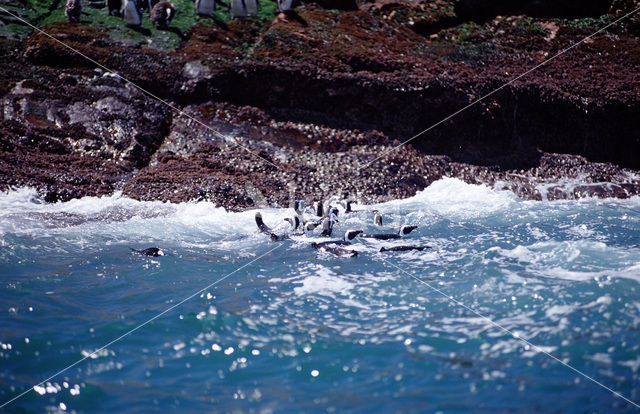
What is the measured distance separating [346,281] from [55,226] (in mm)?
5419

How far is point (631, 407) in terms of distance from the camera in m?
2.59

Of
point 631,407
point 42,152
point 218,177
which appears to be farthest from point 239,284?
point 42,152

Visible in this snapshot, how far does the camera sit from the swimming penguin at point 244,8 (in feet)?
46.4

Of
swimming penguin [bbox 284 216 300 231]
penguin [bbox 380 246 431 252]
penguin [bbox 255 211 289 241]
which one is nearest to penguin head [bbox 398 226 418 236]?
penguin [bbox 380 246 431 252]

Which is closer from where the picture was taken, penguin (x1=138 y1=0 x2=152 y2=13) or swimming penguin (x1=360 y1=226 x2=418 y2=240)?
swimming penguin (x1=360 y1=226 x2=418 y2=240)

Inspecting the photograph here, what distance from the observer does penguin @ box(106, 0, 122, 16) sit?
13.4 metres

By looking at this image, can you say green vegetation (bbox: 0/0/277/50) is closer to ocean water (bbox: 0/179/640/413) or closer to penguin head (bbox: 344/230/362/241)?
ocean water (bbox: 0/179/640/413)

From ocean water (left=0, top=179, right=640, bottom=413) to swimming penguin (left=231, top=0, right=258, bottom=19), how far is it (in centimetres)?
1025

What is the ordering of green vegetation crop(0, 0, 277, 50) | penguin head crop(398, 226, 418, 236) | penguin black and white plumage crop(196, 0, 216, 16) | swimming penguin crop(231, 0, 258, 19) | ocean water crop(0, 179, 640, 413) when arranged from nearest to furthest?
ocean water crop(0, 179, 640, 413) < penguin head crop(398, 226, 418, 236) < green vegetation crop(0, 0, 277, 50) < penguin black and white plumage crop(196, 0, 216, 16) < swimming penguin crop(231, 0, 258, 19)

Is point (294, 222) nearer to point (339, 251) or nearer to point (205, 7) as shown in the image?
point (339, 251)

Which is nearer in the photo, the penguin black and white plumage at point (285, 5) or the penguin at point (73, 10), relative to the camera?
the penguin at point (73, 10)

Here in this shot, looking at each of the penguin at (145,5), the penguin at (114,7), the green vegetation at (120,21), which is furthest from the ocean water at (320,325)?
the penguin at (145,5)

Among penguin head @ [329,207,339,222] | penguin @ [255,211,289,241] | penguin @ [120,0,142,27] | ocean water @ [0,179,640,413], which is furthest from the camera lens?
penguin @ [120,0,142,27]

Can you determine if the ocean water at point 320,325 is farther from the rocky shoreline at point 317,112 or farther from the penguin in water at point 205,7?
the penguin in water at point 205,7
